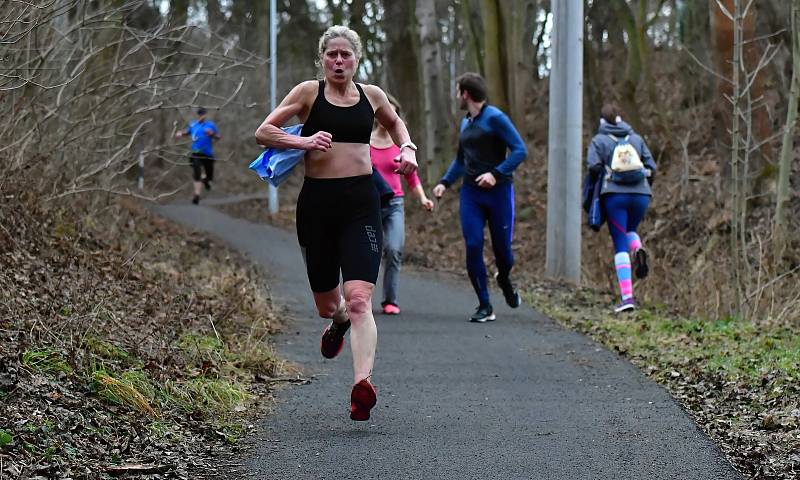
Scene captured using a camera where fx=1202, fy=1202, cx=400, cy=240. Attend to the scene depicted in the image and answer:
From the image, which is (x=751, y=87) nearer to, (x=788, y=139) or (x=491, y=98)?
(x=788, y=139)

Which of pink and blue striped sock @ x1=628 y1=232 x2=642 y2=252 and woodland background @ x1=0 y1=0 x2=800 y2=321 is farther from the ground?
woodland background @ x1=0 y1=0 x2=800 y2=321

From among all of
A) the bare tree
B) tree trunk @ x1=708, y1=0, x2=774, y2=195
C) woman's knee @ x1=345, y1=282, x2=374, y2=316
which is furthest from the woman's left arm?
tree trunk @ x1=708, y1=0, x2=774, y2=195

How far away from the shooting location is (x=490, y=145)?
10.2 meters

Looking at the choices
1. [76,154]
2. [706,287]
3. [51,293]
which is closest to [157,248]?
[76,154]

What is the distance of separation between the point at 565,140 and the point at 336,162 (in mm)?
8200

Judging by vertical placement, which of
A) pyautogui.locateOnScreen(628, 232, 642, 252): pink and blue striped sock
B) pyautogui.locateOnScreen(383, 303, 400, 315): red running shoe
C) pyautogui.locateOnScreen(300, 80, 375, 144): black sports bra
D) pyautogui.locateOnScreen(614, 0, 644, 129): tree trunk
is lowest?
pyautogui.locateOnScreen(383, 303, 400, 315): red running shoe

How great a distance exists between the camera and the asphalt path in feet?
17.4

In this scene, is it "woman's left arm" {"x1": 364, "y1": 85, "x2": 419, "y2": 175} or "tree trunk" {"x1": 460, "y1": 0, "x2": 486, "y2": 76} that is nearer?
"woman's left arm" {"x1": 364, "y1": 85, "x2": 419, "y2": 175}

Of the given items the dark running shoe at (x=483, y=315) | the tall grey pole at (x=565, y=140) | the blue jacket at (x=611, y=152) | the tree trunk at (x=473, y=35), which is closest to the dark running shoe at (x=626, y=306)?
the blue jacket at (x=611, y=152)

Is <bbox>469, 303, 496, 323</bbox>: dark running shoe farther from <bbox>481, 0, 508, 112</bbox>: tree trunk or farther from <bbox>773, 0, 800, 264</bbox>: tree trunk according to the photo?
<bbox>481, 0, 508, 112</bbox>: tree trunk

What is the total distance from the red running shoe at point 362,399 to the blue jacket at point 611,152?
559 cm

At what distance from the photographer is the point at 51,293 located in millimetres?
7781

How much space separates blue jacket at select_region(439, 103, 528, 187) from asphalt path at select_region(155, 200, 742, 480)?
1356 millimetres

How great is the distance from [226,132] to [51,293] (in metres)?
37.0
